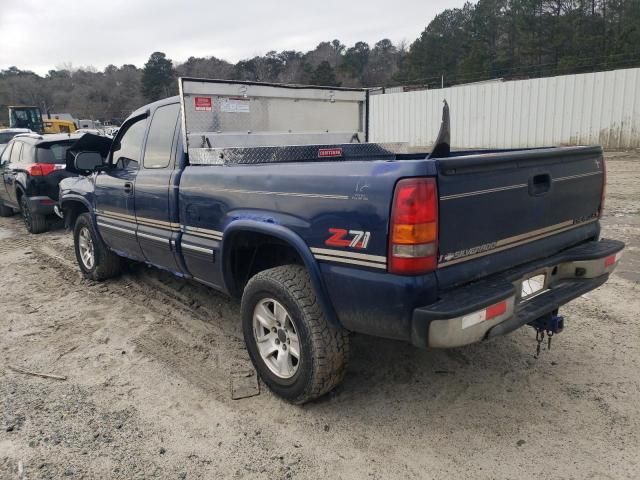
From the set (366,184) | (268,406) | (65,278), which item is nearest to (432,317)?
(366,184)

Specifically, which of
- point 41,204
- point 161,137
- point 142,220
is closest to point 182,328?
point 142,220

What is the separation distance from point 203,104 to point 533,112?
17.6 metres

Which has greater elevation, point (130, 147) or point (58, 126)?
point (58, 126)

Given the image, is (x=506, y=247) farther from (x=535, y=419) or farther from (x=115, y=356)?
(x=115, y=356)

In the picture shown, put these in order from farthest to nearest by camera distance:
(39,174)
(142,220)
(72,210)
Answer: (39,174) → (72,210) → (142,220)

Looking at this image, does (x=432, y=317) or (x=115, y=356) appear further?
(x=115, y=356)

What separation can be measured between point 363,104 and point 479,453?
4125 millimetres

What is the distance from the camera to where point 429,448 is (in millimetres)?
2764

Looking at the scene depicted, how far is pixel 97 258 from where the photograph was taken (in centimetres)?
571

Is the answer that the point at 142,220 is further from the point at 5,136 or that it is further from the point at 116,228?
the point at 5,136

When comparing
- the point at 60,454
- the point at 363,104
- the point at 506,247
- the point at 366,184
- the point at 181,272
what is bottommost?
the point at 60,454

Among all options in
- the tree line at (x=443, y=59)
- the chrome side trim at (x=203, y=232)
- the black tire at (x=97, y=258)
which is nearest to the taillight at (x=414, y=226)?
the chrome side trim at (x=203, y=232)

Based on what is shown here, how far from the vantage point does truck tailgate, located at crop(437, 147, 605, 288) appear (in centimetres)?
252

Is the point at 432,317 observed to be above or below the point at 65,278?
above
